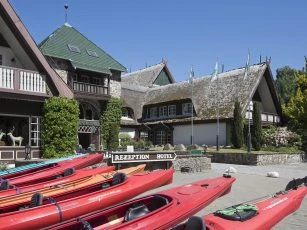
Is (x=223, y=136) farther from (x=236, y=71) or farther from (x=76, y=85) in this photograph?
(x=76, y=85)

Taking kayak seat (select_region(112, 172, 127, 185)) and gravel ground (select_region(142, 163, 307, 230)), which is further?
kayak seat (select_region(112, 172, 127, 185))

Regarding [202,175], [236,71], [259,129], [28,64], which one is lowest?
[202,175]

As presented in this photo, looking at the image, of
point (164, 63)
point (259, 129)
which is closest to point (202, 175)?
point (259, 129)

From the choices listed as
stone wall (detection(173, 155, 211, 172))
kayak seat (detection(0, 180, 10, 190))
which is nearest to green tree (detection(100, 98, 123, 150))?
stone wall (detection(173, 155, 211, 172))

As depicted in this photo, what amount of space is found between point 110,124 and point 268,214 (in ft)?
83.1

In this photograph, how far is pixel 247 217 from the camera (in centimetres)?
593

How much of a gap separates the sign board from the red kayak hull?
26.3ft

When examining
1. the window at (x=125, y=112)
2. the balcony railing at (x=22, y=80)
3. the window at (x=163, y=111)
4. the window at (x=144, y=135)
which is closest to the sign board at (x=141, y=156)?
the balcony railing at (x=22, y=80)

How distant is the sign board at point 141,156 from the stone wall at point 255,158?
8478 mm

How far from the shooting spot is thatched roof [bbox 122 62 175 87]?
4592 cm

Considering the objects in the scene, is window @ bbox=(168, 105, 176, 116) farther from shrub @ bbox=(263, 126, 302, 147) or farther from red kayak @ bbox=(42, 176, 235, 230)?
red kayak @ bbox=(42, 176, 235, 230)

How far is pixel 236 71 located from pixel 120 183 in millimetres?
29828

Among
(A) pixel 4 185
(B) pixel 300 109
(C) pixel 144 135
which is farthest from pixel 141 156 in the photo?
(C) pixel 144 135

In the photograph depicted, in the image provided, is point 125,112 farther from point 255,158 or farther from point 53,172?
point 53,172
